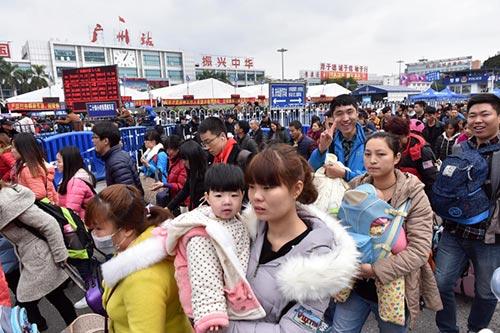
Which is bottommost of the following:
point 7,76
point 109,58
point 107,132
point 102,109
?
point 107,132

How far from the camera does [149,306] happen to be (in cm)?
130

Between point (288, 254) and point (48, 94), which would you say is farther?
point (48, 94)

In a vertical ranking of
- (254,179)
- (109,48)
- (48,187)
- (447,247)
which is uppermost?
(109,48)

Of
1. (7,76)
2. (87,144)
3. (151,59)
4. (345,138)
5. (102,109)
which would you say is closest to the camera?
(345,138)

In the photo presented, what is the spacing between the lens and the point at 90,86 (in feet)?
38.9

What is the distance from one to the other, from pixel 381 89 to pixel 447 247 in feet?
101

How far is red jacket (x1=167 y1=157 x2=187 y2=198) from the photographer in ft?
13.0

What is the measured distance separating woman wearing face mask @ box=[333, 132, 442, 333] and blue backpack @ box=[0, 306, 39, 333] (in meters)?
1.60

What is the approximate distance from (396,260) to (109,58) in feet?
255

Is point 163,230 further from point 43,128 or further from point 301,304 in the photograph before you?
point 43,128

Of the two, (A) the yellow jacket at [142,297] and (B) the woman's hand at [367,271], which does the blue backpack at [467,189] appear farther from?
(A) the yellow jacket at [142,297]

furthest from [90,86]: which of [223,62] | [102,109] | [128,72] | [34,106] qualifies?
[223,62]

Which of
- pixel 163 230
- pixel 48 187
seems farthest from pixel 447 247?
pixel 48 187

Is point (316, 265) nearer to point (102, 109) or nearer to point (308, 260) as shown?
point (308, 260)
